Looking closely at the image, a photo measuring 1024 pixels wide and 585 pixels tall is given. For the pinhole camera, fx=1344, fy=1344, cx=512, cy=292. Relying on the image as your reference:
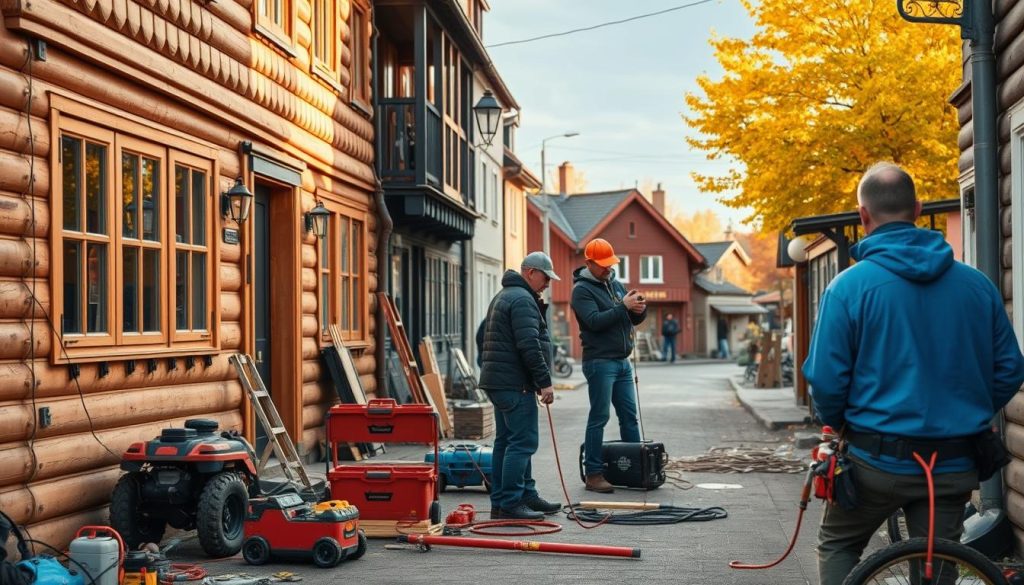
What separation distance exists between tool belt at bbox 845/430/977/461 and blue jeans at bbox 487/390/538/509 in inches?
210

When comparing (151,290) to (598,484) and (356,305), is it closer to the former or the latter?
(598,484)

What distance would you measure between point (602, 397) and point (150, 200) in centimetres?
411

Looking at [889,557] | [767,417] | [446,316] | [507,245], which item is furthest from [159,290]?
[507,245]

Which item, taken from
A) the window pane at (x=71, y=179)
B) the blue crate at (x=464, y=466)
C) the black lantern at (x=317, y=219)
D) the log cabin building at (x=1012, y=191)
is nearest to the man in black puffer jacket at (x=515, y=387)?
the blue crate at (x=464, y=466)

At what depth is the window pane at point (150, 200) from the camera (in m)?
9.16

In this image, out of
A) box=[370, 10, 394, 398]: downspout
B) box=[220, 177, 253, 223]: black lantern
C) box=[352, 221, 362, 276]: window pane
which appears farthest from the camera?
box=[370, 10, 394, 398]: downspout

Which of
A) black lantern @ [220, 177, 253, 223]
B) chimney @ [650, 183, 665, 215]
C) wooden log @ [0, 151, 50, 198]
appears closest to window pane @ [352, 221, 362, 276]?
black lantern @ [220, 177, 253, 223]

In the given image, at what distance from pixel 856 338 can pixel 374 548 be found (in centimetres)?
477

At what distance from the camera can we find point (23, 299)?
743 cm

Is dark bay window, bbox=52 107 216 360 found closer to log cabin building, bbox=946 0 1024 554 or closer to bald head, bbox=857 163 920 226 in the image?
bald head, bbox=857 163 920 226

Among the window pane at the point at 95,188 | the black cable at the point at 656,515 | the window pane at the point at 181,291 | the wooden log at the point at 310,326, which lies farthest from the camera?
the wooden log at the point at 310,326

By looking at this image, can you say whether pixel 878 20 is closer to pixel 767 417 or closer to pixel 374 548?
pixel 767 417

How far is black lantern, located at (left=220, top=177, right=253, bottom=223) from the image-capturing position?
10.8m

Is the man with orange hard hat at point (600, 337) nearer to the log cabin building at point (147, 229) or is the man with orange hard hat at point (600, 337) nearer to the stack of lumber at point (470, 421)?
the log cabin building at point (147, 229)
